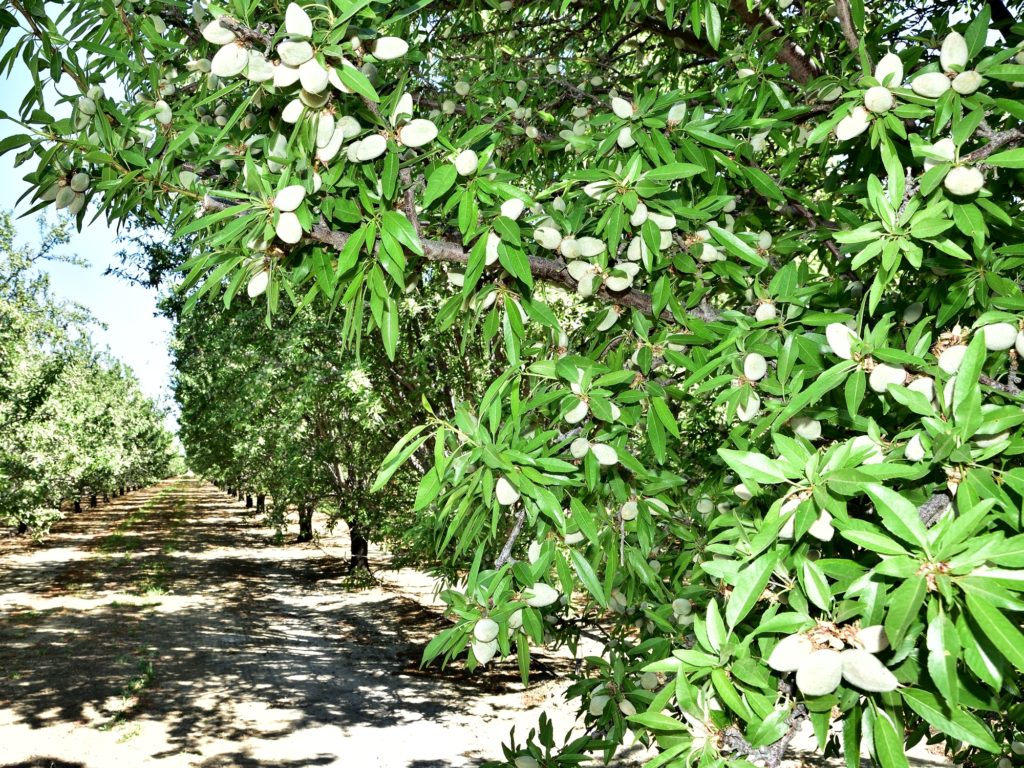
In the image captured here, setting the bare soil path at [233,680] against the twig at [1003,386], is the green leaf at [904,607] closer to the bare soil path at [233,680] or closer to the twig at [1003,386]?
the twig at [1003,386]

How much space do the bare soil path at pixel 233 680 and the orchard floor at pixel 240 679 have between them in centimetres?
Result: 3

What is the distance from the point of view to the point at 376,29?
133 cm

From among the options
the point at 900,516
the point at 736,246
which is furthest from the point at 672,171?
the point at 900,516

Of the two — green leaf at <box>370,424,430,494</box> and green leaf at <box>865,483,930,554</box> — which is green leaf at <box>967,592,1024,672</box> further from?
green leaf at <box>370,424,430,494</box>

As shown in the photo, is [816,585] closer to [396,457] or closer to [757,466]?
[757,466]

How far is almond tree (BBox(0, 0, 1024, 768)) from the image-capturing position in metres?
1.02

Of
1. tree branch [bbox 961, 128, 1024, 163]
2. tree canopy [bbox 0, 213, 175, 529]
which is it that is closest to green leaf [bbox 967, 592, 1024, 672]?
tree branch [bbox 961, 128, 1024, 163]

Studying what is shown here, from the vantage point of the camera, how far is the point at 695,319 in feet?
6.01

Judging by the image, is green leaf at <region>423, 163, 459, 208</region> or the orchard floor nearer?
green leaf at <region>423, 163, 459, 208</region>

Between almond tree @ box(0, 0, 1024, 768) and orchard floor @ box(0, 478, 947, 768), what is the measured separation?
251 centimetres

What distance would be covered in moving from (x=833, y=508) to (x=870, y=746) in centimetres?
37

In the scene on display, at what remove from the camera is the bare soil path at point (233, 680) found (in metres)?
6.39

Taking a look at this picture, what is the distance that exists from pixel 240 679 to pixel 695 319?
28.4 ft

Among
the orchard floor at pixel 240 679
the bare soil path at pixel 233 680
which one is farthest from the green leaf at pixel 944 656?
the bare soil path at pixel 233 680
